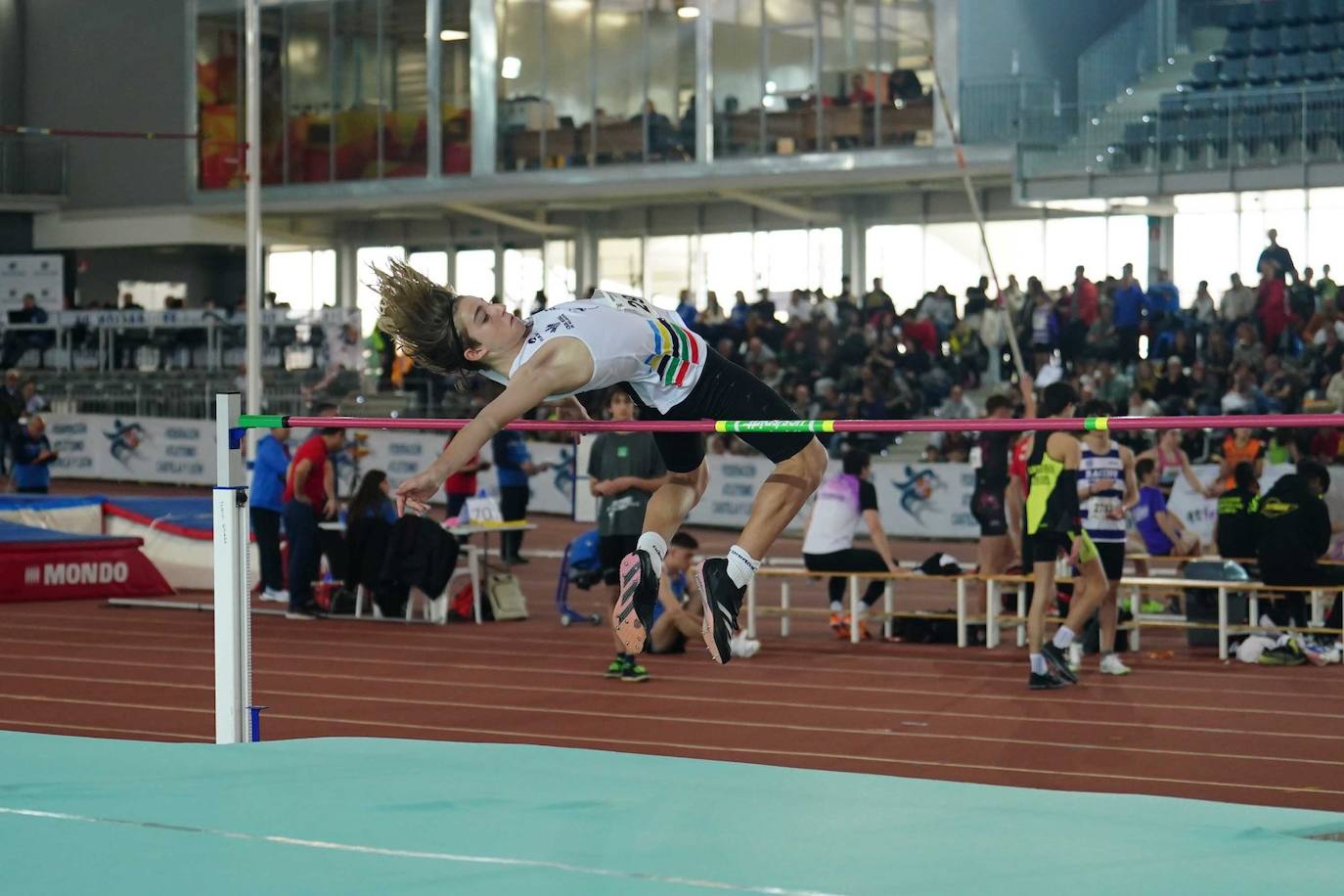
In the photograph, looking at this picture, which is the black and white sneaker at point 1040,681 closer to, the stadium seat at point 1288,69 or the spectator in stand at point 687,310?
the spectator in stand at point 687,310

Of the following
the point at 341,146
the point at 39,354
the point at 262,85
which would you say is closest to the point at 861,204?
the point at 341,146

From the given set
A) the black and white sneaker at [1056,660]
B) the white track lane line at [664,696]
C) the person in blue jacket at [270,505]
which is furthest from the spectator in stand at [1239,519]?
the person in blue jacket at [270,505]

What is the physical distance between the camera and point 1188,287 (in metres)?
27.7

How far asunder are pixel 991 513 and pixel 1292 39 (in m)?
15.7

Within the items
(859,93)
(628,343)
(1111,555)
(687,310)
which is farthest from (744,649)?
(859,93)

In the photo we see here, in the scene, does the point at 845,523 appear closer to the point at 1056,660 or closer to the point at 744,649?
the point at 744,649

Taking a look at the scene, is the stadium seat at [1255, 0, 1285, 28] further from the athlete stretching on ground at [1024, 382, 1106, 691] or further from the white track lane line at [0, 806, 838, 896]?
the white track lane line at [0, 806, 838, 896]

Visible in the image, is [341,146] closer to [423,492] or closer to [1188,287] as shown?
[1188,287]

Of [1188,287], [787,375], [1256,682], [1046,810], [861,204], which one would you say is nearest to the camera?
[1046,810]

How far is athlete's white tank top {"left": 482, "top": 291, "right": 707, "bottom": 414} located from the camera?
522 centimetres

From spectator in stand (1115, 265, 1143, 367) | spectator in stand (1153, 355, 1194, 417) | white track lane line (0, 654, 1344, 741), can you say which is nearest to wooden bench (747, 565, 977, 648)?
white track lane line (0, 654, 1344, 741)

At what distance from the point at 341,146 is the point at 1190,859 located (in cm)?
3098

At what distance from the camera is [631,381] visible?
5.54m

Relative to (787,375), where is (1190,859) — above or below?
below
